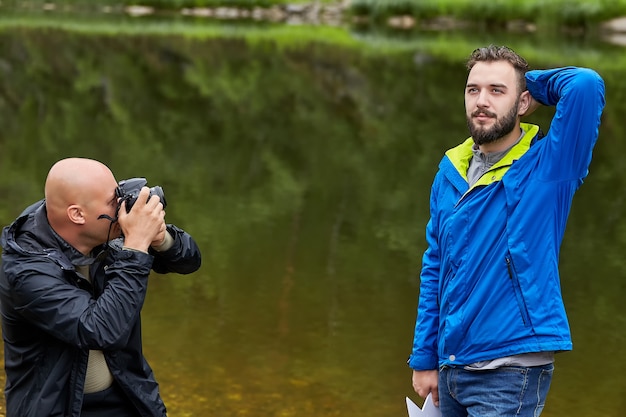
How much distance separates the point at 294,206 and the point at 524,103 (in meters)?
6.83

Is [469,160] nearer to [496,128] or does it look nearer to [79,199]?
[496,128]

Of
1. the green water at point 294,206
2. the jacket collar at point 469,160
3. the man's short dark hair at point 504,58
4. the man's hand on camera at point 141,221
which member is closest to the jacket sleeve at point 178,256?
the man's hand on camera at point 141,221

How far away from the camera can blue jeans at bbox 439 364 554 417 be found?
300 cm

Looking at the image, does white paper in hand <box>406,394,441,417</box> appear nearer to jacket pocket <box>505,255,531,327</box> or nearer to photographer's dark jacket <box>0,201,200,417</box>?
jacket pocket <box>505,255,531,327</box>

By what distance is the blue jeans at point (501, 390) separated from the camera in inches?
118

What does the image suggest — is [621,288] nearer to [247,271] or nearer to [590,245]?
[590,245]

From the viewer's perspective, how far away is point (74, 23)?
3897 cm

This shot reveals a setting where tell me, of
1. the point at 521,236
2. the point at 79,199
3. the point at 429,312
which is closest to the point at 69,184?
the point at 79,199

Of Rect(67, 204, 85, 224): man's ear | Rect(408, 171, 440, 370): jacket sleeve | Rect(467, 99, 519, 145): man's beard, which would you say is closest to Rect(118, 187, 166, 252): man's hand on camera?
Rect(67, 204, 85, 224): man's ear

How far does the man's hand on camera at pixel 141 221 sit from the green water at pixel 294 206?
2241 mm

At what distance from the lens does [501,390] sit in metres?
3.00

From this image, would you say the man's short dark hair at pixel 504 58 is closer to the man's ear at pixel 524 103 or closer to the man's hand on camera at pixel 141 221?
the man's ear at pixel 524 103

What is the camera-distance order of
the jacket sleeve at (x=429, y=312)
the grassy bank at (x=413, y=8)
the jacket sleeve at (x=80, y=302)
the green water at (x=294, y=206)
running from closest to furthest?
the jacket sleeve at (x=80, y=302)
the jacket sleeve at (x=429, y=312)
the green water at (x=294, y=206)
the grassy bank at (x=413, y=8)

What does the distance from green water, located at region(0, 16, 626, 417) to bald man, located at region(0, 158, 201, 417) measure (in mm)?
2037
